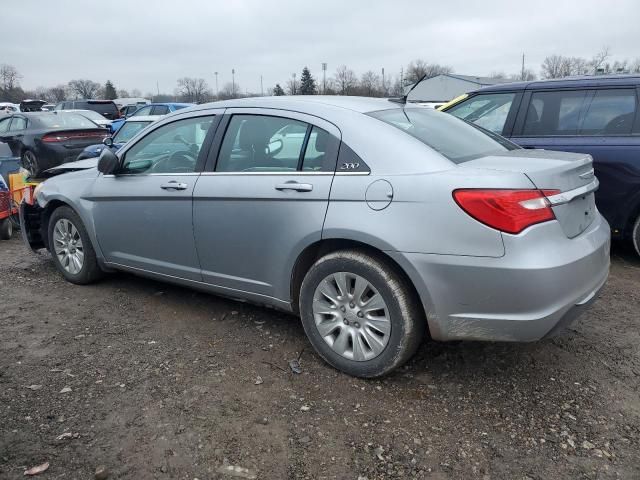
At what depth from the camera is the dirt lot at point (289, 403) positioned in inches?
95.9

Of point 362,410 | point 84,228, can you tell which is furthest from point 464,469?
point 84,228

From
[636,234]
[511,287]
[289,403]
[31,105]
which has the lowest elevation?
[289,403]

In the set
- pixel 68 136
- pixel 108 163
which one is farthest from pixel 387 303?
pixel 68 136

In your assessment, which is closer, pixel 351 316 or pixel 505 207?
pixel 505 207

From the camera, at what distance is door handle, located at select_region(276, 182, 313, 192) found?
311 cm

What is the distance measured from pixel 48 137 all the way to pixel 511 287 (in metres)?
11.7

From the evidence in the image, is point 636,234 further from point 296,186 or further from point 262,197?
point 262,197

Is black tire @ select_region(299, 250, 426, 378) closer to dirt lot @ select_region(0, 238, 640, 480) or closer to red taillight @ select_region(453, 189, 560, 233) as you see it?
dirt lot @ select_region(0, 238, 640, 480)

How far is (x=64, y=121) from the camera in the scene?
12.3 meters

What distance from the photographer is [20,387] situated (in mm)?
3092

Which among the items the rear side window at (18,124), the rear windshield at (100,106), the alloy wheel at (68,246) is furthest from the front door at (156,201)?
the rear windshield at (100,106)

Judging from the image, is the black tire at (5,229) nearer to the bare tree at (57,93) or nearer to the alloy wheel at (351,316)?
the alloy wheel at (351,316)

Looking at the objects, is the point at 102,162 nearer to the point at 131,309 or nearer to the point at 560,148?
the point at 131,309

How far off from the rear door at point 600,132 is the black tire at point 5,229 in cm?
605
